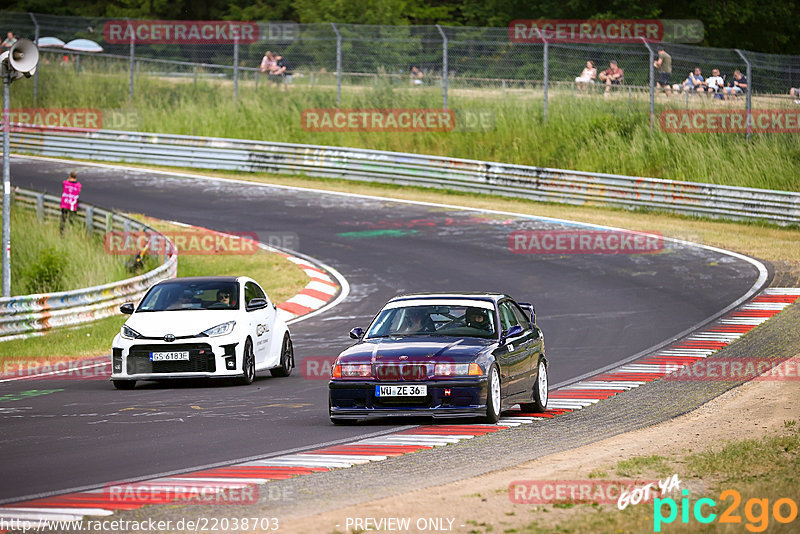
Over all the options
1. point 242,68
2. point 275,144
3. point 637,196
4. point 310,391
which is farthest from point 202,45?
point 310,391

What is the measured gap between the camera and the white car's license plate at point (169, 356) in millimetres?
15078

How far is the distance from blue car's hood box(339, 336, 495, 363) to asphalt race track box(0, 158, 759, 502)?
0.69 meters

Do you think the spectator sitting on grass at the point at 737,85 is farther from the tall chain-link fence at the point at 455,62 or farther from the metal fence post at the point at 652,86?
the metal fence post at the point at 652,86

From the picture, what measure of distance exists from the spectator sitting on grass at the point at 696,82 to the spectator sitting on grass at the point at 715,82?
0.20 metres

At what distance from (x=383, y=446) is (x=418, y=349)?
1421mm

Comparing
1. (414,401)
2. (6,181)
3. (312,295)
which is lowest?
(312,295)

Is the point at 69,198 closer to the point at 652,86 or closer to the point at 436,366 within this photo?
the point at 652,86

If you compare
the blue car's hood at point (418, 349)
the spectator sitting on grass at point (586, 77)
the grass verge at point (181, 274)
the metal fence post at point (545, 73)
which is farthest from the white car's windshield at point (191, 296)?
the spectator sitting on grass at point (586, 77)

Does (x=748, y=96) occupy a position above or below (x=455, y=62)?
below

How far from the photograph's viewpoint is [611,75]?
34812mm

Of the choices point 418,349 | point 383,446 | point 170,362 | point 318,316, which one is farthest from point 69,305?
point 383,446

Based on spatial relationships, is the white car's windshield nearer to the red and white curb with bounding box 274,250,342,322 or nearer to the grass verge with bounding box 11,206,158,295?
the red and white curb with bounding box 274,250,342,322

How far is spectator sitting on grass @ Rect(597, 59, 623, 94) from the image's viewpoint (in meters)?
34.3

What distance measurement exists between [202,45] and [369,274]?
21.4 metres
